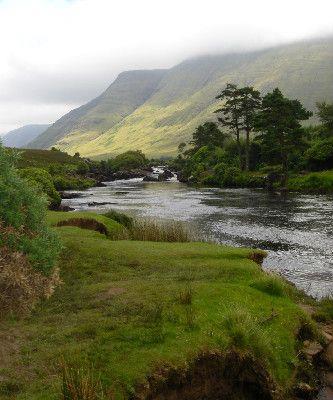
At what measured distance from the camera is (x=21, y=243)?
15.2 metres

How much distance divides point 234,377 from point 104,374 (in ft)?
14.4

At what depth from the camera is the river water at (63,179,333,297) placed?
29578mm

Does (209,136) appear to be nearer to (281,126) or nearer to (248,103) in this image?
(248,103)

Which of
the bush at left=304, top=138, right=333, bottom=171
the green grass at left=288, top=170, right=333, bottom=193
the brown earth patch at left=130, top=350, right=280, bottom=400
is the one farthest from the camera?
the bush at left=304, top=138, right=333, bottom=171

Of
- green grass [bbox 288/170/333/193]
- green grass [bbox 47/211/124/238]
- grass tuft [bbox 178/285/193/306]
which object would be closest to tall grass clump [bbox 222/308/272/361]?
grass tuft [bbox 178/285/193/306]

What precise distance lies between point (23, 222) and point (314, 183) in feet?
221

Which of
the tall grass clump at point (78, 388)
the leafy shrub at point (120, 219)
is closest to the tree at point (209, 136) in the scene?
the leafy shrub at point (120, 219)

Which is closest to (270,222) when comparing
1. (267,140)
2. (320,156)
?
(267,140)

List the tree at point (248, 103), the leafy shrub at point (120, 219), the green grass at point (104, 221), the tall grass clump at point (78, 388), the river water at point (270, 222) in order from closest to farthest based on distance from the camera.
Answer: the tall grass clump at point (78, 388) < the river water at point (270, 222) < the green grass at point (104, 221) < the leafy shrub at point (120, 219) < the tree at point (248, 103)

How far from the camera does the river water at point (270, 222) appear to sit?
2958 centimetres

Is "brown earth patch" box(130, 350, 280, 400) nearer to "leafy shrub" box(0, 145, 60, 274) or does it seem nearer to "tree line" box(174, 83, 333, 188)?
"leafy shrub" box(0, 145, 60, 274)

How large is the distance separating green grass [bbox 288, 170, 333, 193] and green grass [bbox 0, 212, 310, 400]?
56.6 m

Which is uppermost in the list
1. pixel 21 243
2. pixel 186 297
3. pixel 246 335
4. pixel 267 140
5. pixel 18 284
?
pixel 267 140

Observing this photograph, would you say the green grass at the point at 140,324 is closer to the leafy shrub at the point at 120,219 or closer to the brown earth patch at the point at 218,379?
the brown earth patch at the point at 218,379
